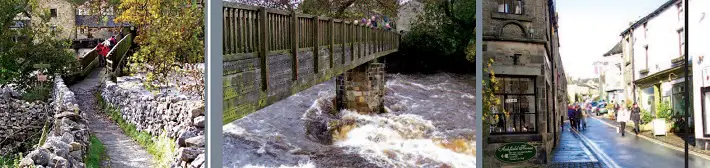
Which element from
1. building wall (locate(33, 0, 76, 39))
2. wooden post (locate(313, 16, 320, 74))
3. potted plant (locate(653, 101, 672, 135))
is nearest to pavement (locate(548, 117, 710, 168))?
potted plant (locate(653, 101, 672, 135))

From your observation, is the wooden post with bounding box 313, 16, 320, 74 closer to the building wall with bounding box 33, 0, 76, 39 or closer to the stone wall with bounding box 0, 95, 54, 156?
the building wall with bounding box 33, 0, 76, 39

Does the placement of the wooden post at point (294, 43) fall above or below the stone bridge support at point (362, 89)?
above

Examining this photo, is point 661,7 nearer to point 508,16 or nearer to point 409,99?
point 508,16

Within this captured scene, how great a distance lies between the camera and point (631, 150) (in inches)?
208

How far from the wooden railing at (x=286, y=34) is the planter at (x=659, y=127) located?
2.02 metres

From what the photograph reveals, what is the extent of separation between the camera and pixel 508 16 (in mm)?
5273

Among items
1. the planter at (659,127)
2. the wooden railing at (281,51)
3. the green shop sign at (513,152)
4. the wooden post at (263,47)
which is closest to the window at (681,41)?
the planter at (659,127)

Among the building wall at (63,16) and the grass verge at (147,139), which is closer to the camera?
the building wall at (63,16)

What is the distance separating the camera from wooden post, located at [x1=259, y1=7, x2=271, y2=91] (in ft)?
15.1

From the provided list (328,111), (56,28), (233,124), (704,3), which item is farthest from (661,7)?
(56,28)

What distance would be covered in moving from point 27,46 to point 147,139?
1054 millimetres

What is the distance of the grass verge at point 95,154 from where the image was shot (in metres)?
4.78

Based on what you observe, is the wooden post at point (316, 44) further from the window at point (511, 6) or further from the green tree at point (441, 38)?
the window at point (511, 6)

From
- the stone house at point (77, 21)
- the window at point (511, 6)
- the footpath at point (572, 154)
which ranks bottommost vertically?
the footpath at point (572, 154)
